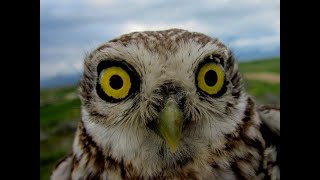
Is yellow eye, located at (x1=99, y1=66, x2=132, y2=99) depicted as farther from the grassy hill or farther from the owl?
the grassy hill

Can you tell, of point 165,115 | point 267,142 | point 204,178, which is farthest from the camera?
point 267,142

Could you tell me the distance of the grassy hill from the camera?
4.12ft

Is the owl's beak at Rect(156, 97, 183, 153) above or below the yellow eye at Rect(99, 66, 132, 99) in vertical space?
below

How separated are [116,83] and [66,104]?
29 centimetres

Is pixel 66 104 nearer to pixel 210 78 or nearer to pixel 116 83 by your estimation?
pixel 116 83

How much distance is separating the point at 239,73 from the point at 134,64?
26 cm

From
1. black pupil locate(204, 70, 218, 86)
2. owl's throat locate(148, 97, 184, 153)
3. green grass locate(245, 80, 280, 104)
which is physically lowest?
owl's throat locate(148, 97, 184, 153)

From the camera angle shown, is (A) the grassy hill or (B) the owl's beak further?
(A) the grassy hill

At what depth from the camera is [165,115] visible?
41.1 inches

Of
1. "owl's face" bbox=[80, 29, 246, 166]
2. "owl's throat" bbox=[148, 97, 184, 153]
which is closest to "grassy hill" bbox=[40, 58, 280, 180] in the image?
"owl's face" bbox=[80, 29, 246, 166]

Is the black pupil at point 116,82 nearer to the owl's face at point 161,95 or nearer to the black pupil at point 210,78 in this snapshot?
the owl's face at point 161,95

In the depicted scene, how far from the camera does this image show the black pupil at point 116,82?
42.1 inches
